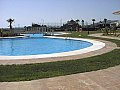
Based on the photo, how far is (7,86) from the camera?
509 centimetres

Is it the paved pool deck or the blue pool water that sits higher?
the paved pool deck

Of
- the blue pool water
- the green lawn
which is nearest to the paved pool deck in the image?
the green lawn

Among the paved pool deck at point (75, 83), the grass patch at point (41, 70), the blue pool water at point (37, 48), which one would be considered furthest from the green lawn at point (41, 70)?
the blue pool water at point (37, 48)

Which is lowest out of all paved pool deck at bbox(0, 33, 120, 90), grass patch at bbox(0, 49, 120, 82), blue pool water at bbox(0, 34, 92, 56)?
blue pool water at bbox(0, 34, 92, 56)

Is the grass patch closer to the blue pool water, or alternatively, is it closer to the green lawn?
the green lawn

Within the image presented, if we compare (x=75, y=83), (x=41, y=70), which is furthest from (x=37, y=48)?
(x=75, y=83)

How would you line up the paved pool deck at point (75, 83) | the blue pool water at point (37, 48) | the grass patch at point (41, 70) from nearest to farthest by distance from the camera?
the paved pool deck at point (75, 83)
the grass patch at point (41, 70)
the blue pool water at point (37, 48)

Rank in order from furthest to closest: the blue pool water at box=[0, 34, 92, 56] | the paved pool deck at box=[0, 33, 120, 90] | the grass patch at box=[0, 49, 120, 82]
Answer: the blue pool water at box=[0, 34, 92, 56] < the grass patch at box=[0, 49, 120, 82] < the paved pool deck at box=[0, 33, 120, 90]

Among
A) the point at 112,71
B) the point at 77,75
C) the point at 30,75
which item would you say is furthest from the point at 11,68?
the point at 112,71

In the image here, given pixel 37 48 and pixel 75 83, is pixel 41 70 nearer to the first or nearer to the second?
pixel 75 83

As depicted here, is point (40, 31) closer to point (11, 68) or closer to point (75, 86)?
point (11, 68)

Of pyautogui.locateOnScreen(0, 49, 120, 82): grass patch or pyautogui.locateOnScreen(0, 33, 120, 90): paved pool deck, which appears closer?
pyautogui.locateOnScreen(0, 33, 120, 90): paved pool deck

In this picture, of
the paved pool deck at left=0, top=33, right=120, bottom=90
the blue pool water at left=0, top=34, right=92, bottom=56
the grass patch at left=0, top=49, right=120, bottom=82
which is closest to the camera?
the paved pool deck at left=0, top=33, right=120, bottom=90

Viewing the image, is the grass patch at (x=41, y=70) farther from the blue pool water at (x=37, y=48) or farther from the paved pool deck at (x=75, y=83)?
the blue pool water at (x=37, y=48)
